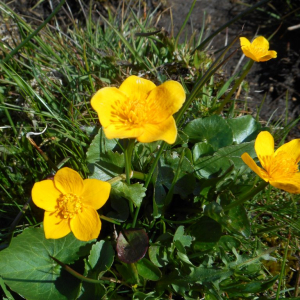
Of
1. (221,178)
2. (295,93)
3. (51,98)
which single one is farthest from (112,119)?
(295,93)

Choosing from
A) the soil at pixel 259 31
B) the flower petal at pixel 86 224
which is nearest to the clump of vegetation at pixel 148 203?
the flower petal at pixel 86 224

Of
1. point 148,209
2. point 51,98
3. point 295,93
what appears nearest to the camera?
point 148,209

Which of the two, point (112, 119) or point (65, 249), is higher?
point (112, 119)

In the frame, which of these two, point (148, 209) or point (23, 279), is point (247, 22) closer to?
point (148, 209)

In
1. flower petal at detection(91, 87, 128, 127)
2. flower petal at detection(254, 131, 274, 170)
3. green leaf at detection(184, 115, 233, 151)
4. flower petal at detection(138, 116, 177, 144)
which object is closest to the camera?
flower petal at detection(138, 116, 177, 144)

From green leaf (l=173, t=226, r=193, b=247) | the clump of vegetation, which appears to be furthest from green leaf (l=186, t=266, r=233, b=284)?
green leaf (l=173, t=226, r=193, b=247)

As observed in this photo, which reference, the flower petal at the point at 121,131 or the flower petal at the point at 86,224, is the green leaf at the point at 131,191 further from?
the flower petal at the point at 121,131

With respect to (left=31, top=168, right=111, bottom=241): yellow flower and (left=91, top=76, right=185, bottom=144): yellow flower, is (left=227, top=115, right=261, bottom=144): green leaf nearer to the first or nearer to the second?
(left=91, top=76, right=185, bottom=144): yellow flower
